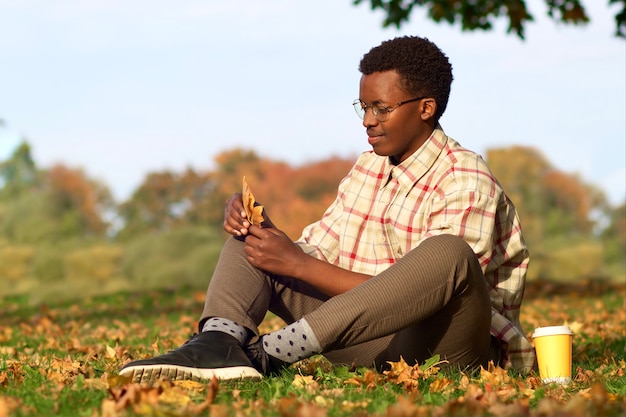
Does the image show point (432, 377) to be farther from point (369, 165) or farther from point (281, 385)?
point (369, 165)

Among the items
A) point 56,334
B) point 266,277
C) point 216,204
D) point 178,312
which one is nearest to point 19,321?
point 178,312

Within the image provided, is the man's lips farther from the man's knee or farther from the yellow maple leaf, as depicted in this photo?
the man's knee

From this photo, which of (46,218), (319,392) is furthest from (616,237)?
(319,392)

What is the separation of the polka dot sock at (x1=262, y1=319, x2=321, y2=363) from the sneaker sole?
0.41ft

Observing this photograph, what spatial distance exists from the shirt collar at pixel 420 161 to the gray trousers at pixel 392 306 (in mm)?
609

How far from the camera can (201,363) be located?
3389 millimetres

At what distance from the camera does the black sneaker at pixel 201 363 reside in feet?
10.8

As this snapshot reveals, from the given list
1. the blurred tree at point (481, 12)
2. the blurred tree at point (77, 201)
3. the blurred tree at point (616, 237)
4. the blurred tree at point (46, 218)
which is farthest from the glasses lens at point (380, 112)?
the blurred tree at point (77, 201)

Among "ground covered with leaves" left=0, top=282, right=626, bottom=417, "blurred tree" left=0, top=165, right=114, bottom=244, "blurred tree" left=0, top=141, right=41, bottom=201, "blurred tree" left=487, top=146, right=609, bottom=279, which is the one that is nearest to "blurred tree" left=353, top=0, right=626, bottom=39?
"ground covered with leaves" left=0, top=282, right=626, bottom=417

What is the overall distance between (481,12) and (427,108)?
19.9ft

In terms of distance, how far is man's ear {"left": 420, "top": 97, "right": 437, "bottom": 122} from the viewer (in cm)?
397

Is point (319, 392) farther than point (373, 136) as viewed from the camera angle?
No

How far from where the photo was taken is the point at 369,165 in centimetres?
426

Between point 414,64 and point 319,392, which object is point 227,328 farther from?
point 414,64
